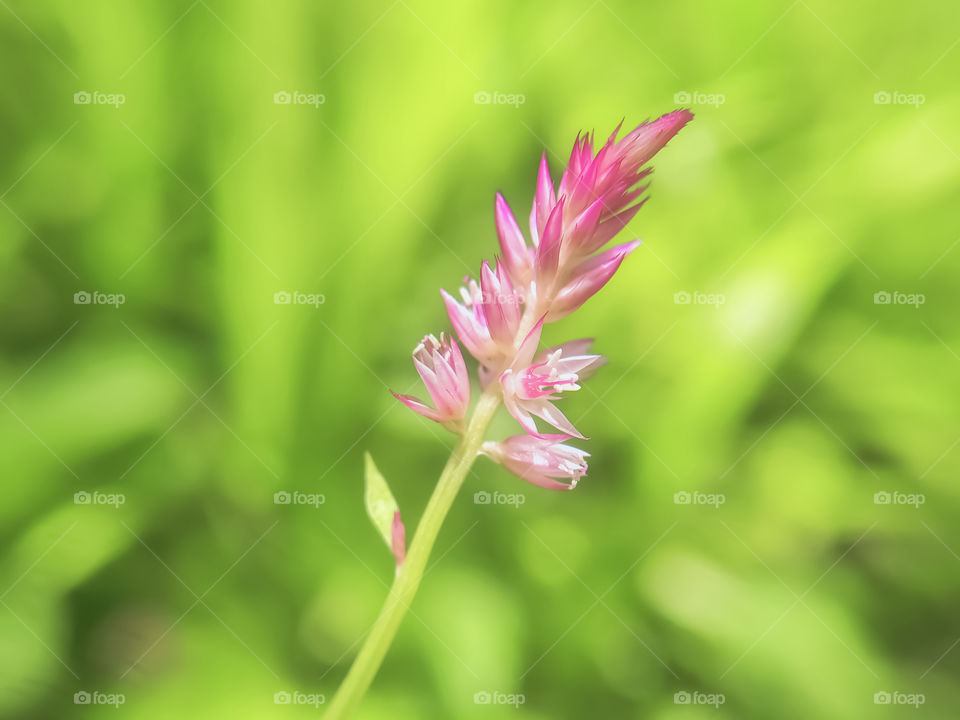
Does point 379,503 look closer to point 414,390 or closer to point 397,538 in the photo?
point 397,538

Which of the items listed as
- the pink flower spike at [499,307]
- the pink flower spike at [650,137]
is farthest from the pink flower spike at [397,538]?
the pink flower spike at [650,137]

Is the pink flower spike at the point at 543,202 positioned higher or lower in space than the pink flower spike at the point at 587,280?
higher

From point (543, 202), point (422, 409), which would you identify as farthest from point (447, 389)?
point (543, 202)

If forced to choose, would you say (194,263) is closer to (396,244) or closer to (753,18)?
(396,244)

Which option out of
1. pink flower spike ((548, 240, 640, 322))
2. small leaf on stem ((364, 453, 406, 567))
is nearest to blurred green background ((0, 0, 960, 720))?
small leaf on stem ((364, 453, 406, 567))

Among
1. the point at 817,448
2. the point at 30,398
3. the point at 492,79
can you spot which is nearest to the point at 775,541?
the point at 817,448

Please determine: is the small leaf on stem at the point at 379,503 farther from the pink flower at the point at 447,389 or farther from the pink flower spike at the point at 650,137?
the pink flower spike at the point at 650,137
